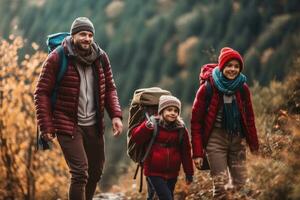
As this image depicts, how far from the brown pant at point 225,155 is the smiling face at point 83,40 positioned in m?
1.62

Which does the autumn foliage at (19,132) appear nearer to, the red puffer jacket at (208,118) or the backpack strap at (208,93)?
the red puffer jacket at (208,118)

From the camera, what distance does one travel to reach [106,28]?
65688 millimetres

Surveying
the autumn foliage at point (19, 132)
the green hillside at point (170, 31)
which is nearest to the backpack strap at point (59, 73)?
the autumn foliage at point (19, 132)

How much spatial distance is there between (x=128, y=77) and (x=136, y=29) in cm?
668

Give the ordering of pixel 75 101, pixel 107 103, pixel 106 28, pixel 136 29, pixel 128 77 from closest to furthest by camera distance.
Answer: pixel 75 101 < pixel 107 103 < pixel 128 77 < pixel 136 29 < pixel 106 28

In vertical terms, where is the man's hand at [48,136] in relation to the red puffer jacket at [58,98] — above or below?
below

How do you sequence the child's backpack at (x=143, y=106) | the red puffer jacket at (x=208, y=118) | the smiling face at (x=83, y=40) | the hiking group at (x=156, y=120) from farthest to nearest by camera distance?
the child's backpack at (x=143, y=106), the red puffer jacket at (x=208, y=118), the smiling face at (x=83, y=40), the hiking group at (x=156, y=120)

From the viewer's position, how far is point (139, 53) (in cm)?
5803

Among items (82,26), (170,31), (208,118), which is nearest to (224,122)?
(208,118)

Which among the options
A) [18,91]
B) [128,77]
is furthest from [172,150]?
[128,77]

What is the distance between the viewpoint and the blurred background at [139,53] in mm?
15836

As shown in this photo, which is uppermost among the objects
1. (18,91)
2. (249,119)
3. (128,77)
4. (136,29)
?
(136,29)

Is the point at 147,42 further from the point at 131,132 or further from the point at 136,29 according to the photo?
the point at 131,132

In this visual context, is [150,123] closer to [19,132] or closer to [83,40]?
[83,40]
